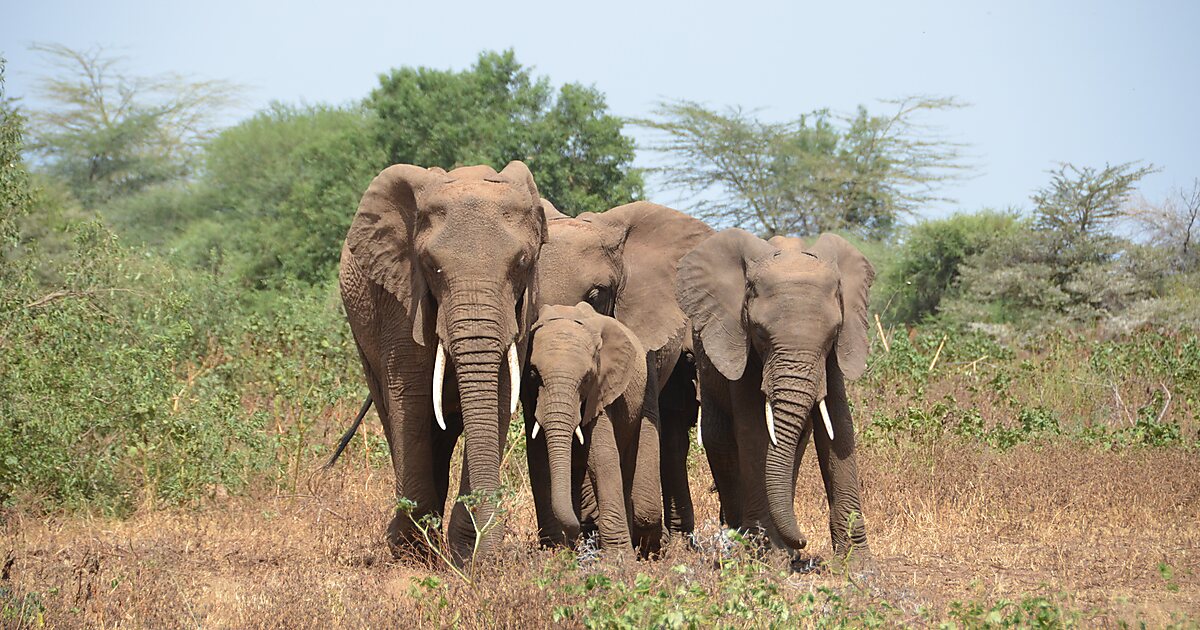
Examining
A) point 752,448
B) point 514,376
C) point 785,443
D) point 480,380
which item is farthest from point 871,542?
point 480,380

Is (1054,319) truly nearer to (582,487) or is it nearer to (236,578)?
(582,487)

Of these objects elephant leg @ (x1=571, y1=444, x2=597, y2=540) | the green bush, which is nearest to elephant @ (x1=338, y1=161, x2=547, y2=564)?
elephant leg @ (x1=571, y1=444, x2=597, y2=540)

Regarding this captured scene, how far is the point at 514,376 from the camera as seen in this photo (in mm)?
6500

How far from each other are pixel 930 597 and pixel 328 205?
17583 millimetres

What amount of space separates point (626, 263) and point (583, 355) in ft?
6.65

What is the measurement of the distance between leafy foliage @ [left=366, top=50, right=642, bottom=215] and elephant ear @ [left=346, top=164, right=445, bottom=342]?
14302mm

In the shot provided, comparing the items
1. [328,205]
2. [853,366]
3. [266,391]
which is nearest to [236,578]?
[853,366]

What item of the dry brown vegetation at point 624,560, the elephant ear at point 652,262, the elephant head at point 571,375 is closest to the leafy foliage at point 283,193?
the dry brown vegetation at point 624,560

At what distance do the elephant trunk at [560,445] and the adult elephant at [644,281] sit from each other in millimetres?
1263

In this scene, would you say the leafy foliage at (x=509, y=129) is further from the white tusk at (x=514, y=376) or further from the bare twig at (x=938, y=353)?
the white tusk at (x=514, y=376)

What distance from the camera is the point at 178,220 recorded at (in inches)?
1372

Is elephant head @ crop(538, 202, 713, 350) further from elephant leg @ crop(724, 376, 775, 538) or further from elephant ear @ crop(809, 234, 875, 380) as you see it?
elephant ear @ crop(809, 234, 875, 380)

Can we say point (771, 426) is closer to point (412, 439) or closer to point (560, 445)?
point (560, 445)

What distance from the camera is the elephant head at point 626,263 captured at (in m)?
8.20
